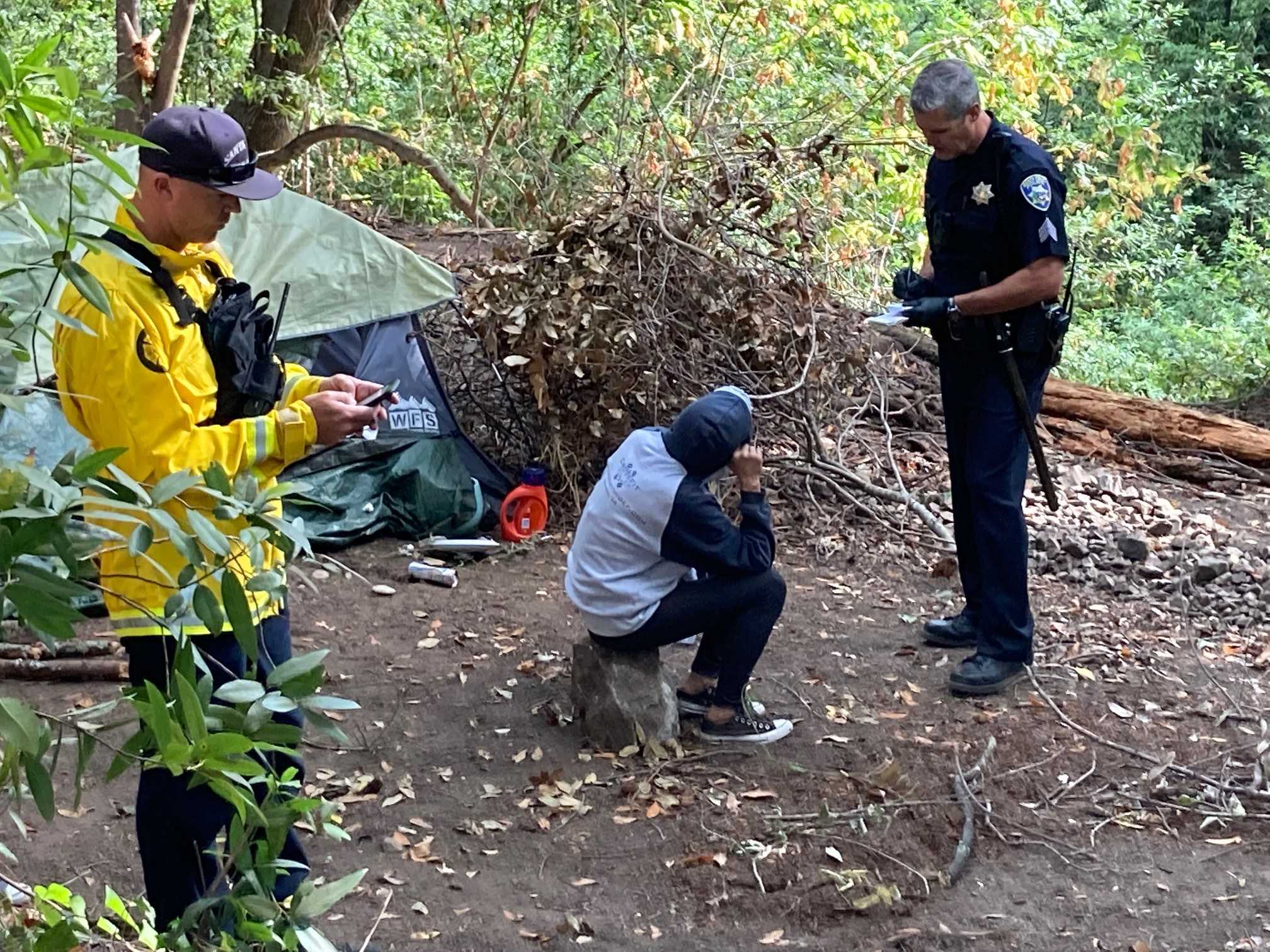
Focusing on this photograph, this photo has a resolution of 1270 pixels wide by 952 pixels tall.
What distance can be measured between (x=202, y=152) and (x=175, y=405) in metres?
0.48

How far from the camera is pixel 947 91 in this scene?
4.43 m

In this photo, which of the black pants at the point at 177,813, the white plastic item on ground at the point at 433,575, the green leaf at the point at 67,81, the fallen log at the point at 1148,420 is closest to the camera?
the green leaf at the point at 67,81

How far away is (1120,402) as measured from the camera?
7.97 meters

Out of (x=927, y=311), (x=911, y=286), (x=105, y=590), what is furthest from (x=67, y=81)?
(x=911, y=286)

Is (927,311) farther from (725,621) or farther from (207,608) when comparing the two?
(207,608)

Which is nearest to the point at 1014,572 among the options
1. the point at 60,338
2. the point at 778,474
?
the point at 778,474

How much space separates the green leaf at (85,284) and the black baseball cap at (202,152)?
3.59ft

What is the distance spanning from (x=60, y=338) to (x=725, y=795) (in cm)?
245

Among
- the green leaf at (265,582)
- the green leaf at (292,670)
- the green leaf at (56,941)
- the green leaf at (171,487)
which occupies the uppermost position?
the green leaf at (171,487)

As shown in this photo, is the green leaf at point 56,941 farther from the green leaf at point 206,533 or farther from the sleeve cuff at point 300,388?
the sleeve cuff at point 300,388

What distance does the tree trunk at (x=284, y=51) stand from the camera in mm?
8625

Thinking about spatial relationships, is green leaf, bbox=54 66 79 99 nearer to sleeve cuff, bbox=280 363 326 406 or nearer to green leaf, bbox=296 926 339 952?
green leaf, bbox=296 926 339 952

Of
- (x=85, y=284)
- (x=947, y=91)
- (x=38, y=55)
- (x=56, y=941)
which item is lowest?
(x=56, y=941)

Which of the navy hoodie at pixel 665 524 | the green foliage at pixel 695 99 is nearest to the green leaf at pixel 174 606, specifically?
the navy hoodie at pixel 665 524
